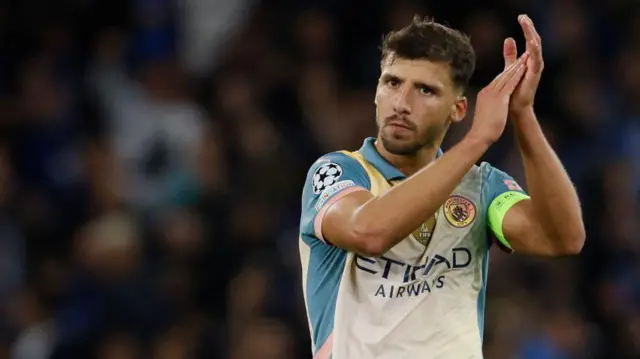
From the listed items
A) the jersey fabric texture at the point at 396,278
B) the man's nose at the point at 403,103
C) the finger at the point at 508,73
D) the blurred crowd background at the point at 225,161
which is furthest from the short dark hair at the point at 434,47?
the blurred crowd background at the point at 225,161

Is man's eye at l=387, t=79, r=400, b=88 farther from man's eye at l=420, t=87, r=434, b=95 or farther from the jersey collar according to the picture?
the jersey collar

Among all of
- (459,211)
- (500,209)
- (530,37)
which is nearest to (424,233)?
(459,211)

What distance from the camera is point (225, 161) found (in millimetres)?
8922

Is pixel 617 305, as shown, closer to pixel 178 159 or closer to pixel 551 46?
pixel 551 46

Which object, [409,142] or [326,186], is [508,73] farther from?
[326,186]

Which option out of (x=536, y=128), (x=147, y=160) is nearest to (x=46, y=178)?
(x=147, y=160)

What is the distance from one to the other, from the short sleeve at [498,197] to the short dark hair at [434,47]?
334 mm

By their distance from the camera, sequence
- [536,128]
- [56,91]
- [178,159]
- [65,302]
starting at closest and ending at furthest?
1. [536,128]
2. [65,302]
3. [178,159]
4. [56,91]

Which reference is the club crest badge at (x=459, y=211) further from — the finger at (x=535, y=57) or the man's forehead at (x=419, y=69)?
the finger at (x=535, y=57)

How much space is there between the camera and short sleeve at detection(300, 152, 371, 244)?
4.34 metres

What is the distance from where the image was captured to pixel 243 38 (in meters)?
9.88

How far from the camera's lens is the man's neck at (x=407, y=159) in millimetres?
4613

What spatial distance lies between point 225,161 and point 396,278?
4616 mm

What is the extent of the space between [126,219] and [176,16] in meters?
2.03
